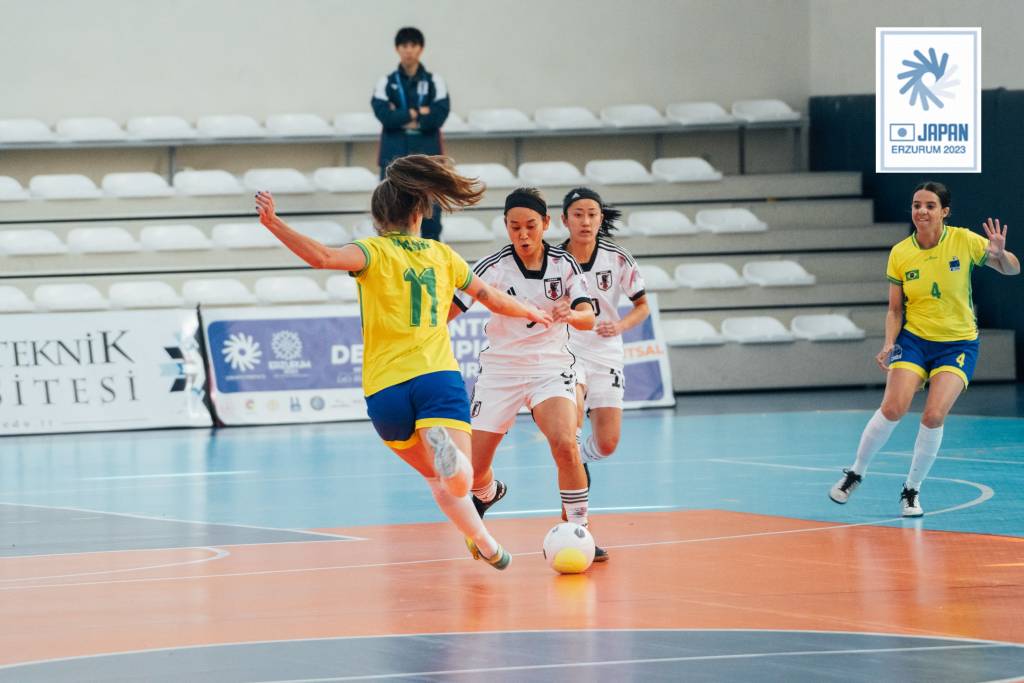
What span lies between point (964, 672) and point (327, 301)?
14517 millimetres

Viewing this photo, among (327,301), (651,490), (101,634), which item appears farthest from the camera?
(327,301)

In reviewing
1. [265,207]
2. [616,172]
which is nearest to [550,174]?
[616,172]

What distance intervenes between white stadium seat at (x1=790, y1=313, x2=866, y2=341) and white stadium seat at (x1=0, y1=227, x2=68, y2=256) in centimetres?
948

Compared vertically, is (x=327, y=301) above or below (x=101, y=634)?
above

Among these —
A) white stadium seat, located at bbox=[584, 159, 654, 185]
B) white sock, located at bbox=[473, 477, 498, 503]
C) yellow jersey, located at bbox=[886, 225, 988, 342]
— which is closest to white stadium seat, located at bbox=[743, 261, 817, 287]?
white stadium seat, located at bbox=[584, 159, 654, 185]

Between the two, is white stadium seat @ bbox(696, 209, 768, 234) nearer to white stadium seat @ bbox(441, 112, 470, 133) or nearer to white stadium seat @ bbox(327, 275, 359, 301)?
white stadium seat @ bbox(441, 112, 470, 133)

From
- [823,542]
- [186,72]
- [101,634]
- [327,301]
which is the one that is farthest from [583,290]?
[186,72]

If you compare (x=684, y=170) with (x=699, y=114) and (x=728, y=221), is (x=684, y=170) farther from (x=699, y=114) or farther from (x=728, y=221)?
(x=728, y=221)

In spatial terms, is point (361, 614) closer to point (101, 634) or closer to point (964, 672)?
point (101, 634)

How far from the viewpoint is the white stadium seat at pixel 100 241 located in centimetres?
1928

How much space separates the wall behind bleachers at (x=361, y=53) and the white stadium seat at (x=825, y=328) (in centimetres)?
463

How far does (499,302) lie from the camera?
682cm

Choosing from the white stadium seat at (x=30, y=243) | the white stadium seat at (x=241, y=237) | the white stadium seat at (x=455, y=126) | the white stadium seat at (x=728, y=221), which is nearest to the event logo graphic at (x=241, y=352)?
the white stadium seat at (x=241, y=237)

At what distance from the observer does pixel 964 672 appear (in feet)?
15.9
